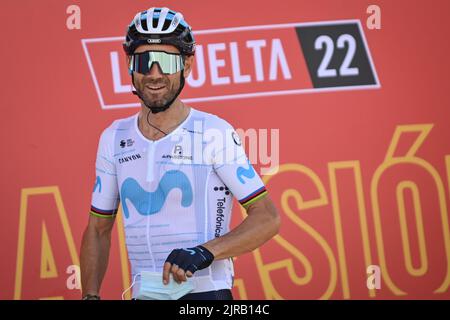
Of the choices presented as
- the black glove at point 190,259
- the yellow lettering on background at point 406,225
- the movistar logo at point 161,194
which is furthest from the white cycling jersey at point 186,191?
the yellow lettering on background at point 406,225

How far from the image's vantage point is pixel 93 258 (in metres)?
3.91

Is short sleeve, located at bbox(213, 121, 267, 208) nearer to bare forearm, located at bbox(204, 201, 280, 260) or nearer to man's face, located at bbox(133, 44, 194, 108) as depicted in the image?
bare forearm, located at bbox(204, 201, 280, 260)

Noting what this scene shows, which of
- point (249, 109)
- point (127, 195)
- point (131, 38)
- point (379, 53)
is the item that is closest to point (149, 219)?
point (127, 195)

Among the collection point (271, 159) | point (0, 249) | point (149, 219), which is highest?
point (271, 159)

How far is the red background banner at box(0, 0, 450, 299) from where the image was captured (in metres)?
5.91

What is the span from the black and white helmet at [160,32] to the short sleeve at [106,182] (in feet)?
1.22

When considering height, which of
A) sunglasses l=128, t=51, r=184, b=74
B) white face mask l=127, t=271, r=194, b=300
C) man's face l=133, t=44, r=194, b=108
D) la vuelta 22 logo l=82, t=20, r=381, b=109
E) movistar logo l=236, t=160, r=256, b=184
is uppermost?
la vuelta 22 logo l=82, t=20, r=381, b=109

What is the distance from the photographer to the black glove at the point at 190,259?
3.36m

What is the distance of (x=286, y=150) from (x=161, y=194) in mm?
2325

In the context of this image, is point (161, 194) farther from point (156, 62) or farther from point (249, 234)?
point (156, 62)

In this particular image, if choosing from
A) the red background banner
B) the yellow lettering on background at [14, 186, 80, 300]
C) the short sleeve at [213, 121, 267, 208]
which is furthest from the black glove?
the yellow lettering on background at [14, 186, 80, 300]

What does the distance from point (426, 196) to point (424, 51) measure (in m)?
0.87

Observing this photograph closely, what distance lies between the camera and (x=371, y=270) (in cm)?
598

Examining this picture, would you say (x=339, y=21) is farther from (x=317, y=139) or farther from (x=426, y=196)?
(x=426, y=196)
